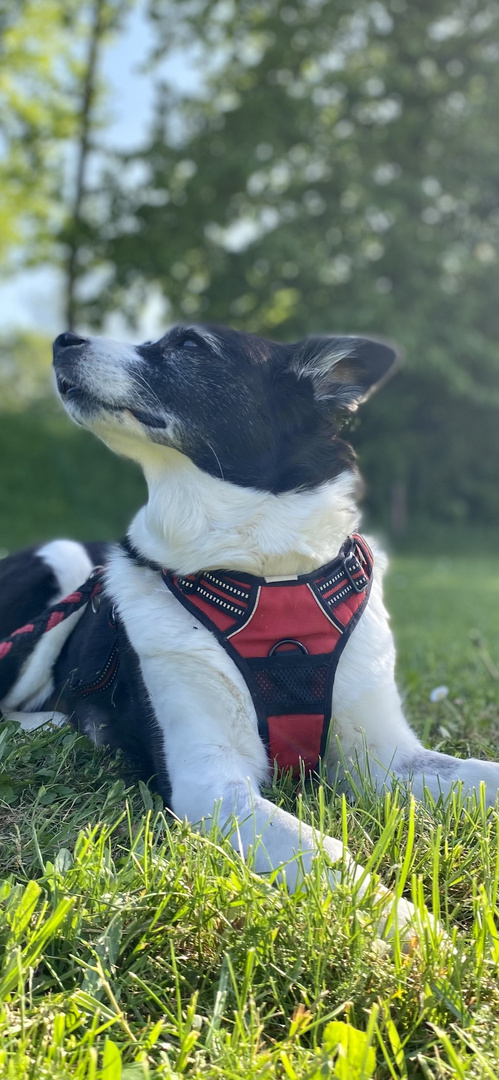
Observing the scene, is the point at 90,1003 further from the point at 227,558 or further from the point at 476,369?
the point at 476,369

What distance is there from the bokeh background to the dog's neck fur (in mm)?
14155

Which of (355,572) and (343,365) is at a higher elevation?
(343,365)

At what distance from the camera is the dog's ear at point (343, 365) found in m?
2.73

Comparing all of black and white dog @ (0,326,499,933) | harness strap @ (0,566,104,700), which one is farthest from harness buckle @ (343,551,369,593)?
harness strap @ (0,566,104,700)

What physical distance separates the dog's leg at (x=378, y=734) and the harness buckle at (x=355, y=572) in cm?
8

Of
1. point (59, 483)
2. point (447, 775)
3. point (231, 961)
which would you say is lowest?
point (59, 483)

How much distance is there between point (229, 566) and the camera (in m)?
2.54

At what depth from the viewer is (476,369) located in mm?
18688

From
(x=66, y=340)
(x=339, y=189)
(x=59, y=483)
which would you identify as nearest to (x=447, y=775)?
(x=66, y=340)

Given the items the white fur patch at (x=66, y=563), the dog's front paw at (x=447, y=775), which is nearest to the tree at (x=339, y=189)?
the white fur patch at (x=66, y=563)

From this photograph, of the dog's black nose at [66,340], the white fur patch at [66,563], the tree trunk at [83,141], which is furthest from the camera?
the tree trunk at [83,141]

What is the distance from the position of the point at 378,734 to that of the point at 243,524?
712 millimetres

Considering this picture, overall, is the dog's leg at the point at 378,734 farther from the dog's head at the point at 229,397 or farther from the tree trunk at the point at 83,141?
the tree trunk at the point at 83,141

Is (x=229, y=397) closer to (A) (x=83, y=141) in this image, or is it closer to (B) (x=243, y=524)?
(B) (x=243, y=524)
